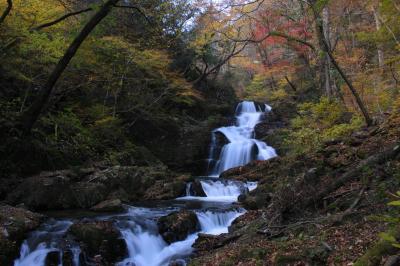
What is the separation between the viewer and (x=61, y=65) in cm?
1073

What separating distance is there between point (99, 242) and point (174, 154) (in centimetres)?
1208

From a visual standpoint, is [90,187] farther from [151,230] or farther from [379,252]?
[379,252]

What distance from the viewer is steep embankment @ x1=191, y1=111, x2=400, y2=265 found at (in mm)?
5348

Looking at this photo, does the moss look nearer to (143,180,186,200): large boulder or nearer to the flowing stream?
the flowing stream

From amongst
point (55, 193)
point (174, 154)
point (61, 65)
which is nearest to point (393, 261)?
point (61, 65)

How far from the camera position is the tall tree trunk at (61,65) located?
10.3 meters

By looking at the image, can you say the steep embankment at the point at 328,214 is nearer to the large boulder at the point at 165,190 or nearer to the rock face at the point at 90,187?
the large boulder at the point at 165,190

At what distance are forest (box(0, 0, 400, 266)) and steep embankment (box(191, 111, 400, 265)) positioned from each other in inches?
1.2

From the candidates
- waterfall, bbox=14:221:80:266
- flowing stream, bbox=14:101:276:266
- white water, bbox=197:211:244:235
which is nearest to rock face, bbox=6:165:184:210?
flowing stream, bbox=14:101:276:266

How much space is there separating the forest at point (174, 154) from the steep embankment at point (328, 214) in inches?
1.2

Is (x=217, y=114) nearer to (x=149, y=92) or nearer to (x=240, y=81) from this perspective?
(x=149, y=92)

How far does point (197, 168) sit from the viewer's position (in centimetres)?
2014

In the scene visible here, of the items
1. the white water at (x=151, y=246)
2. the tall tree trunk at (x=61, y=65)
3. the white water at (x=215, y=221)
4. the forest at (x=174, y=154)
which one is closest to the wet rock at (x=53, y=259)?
the forest at (x=174, y=154)

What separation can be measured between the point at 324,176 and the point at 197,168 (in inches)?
460
